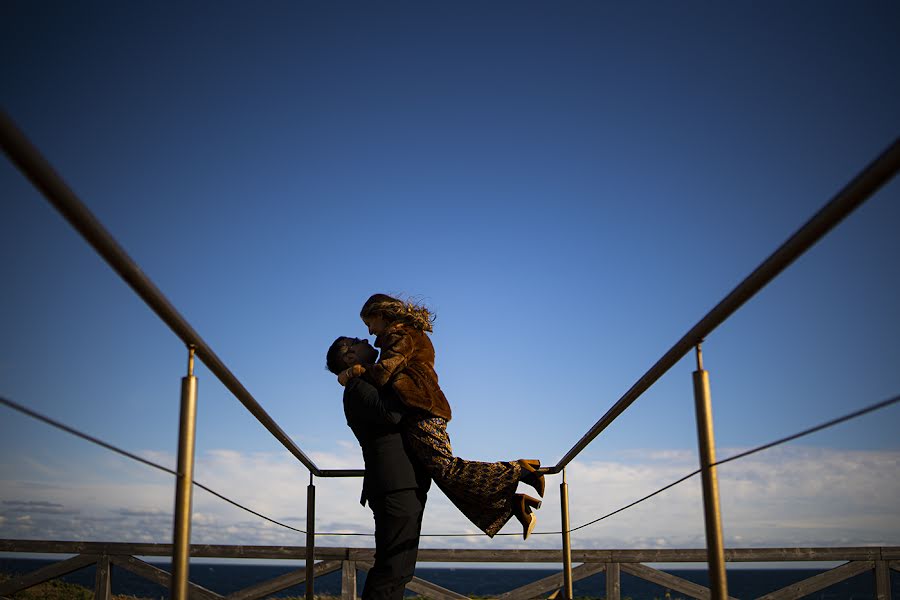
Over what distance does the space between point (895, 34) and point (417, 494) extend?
4984 cm

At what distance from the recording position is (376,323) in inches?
116

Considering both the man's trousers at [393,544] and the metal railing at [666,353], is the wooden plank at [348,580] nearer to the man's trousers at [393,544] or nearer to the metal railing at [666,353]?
the man's trousers at [393,544]

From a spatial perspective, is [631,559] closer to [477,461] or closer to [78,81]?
[477,461]

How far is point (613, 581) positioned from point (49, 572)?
371 cm

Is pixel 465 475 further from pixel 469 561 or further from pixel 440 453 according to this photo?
pixel 469 561

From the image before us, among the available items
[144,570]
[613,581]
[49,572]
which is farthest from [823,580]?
[49,572]

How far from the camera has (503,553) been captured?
5.98m

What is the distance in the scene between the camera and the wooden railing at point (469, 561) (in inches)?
222

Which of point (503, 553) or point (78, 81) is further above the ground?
point (78, 81)

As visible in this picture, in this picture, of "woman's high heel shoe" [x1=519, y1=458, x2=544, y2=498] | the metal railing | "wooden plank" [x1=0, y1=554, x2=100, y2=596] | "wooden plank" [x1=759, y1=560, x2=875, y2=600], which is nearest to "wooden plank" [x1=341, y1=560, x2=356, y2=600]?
"wooden plank" [x1=0, y1=554, x2=100, y2=596]

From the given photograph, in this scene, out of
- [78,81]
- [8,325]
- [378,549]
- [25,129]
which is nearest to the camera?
[25,129]

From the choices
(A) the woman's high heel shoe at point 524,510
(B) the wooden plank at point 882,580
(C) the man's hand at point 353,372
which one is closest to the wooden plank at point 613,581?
(B) the wooden plank at point 882,580

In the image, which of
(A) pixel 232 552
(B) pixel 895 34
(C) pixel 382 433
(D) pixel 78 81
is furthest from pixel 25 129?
(D) pixel 78 81

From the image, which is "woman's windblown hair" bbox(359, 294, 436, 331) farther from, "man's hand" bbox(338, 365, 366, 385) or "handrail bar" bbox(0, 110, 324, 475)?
"handrail bar" bbox(0, 110, 324, 475)
